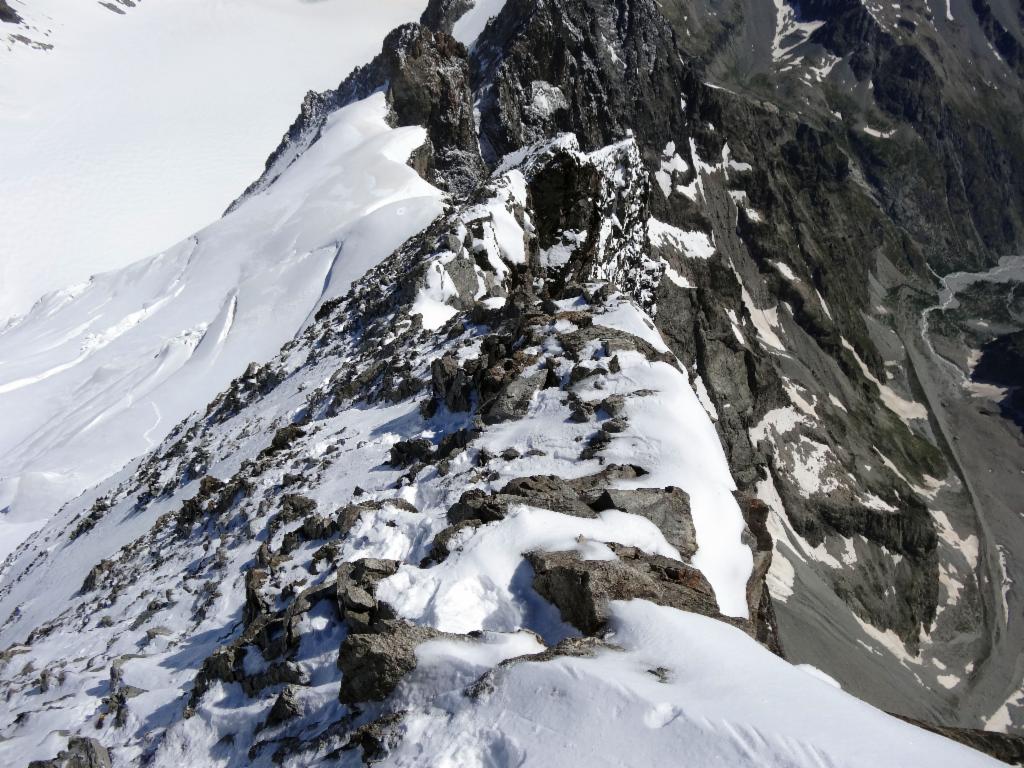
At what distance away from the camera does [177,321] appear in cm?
3525

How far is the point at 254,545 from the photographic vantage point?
42.1ft

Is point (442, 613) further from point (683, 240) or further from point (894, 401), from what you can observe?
point (894, 401)

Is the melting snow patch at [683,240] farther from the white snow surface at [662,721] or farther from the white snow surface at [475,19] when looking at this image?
the white snow surface at [662,721]

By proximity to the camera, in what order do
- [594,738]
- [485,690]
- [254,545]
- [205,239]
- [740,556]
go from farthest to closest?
[205,239]
[254,545]
[740,556]
[485,690]
[594,738]

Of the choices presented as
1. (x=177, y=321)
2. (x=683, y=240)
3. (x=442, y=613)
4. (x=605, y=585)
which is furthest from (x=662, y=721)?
(x=683, y=240)

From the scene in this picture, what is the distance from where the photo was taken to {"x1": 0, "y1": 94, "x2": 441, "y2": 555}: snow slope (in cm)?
2934

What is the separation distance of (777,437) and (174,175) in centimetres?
8044

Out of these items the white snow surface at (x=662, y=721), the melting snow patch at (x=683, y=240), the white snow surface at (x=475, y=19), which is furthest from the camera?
the melting snow patch at (x=683, y=240)

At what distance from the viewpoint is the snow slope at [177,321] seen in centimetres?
2934

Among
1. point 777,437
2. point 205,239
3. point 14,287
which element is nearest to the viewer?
point 205,239

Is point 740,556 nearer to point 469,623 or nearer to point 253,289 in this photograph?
point 469,623

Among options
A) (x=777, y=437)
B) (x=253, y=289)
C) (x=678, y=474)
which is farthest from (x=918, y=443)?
(x=678, y=474)

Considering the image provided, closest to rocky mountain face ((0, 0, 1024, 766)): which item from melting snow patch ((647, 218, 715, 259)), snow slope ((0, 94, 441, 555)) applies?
snow slope ((0, 94, 441, 555))

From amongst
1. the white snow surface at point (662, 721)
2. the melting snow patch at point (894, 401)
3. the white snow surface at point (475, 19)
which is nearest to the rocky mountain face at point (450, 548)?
the white snow surface at point (662, 721)
